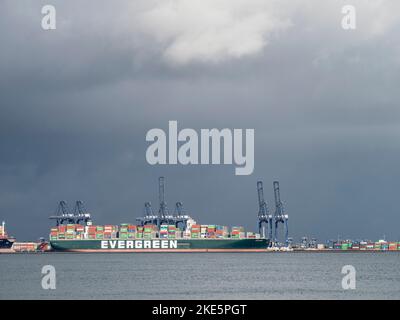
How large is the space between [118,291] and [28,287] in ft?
34.2

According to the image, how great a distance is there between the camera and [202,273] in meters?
109
